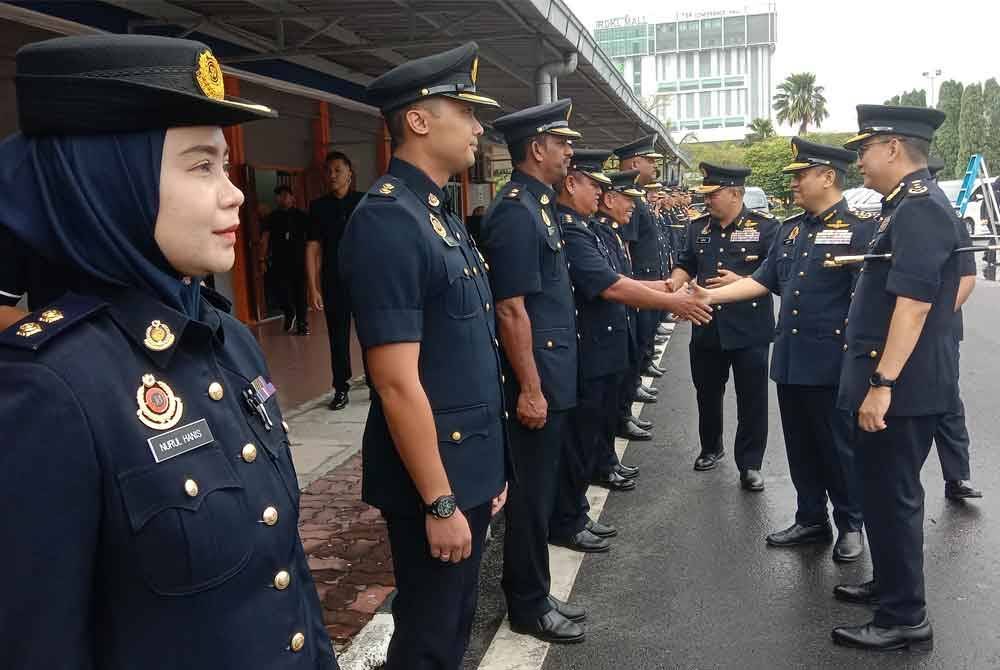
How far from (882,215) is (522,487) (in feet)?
6.45

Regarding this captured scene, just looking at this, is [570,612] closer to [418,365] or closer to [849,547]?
[849,547]

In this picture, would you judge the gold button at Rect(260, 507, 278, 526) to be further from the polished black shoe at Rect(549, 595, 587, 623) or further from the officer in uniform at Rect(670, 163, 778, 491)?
the officer in uniform at Rect(670, 163, 778, 491)

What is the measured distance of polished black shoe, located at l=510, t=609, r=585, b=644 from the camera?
138 inches

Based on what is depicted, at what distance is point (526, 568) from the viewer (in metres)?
3.46

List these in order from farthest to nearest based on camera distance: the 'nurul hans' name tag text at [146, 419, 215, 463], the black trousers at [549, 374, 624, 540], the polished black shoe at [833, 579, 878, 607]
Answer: the black trousers at [549, 374, 624, 540], the polished black shoe at [833, 579, 878, 607], the 'nurul hans' name tag text at [146, 419, 215, 463]

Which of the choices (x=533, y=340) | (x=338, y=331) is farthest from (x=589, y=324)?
(x=338, y=331)

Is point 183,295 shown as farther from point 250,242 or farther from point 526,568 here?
point 250,242

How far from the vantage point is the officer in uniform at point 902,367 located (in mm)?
3275

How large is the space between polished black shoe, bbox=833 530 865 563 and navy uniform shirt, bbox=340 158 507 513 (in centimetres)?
254

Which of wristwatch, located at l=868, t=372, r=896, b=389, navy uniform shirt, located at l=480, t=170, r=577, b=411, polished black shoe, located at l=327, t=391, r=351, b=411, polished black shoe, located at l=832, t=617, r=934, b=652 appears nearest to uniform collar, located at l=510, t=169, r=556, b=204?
navy uniform shirt, located at l=480, t=170, r=577, b=411

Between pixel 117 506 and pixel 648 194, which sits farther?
pixel 648 194

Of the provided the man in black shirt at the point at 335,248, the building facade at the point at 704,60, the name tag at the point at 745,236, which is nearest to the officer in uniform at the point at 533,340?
the name tag at the point at 745,236

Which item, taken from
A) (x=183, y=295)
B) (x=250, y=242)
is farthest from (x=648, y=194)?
(x=183, y=295)

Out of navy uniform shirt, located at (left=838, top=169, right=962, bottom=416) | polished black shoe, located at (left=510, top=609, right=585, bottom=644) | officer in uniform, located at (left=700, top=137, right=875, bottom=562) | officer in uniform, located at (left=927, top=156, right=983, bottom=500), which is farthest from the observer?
officer in uniform, located at (left=927, top=156, right=983, bottom=500)
